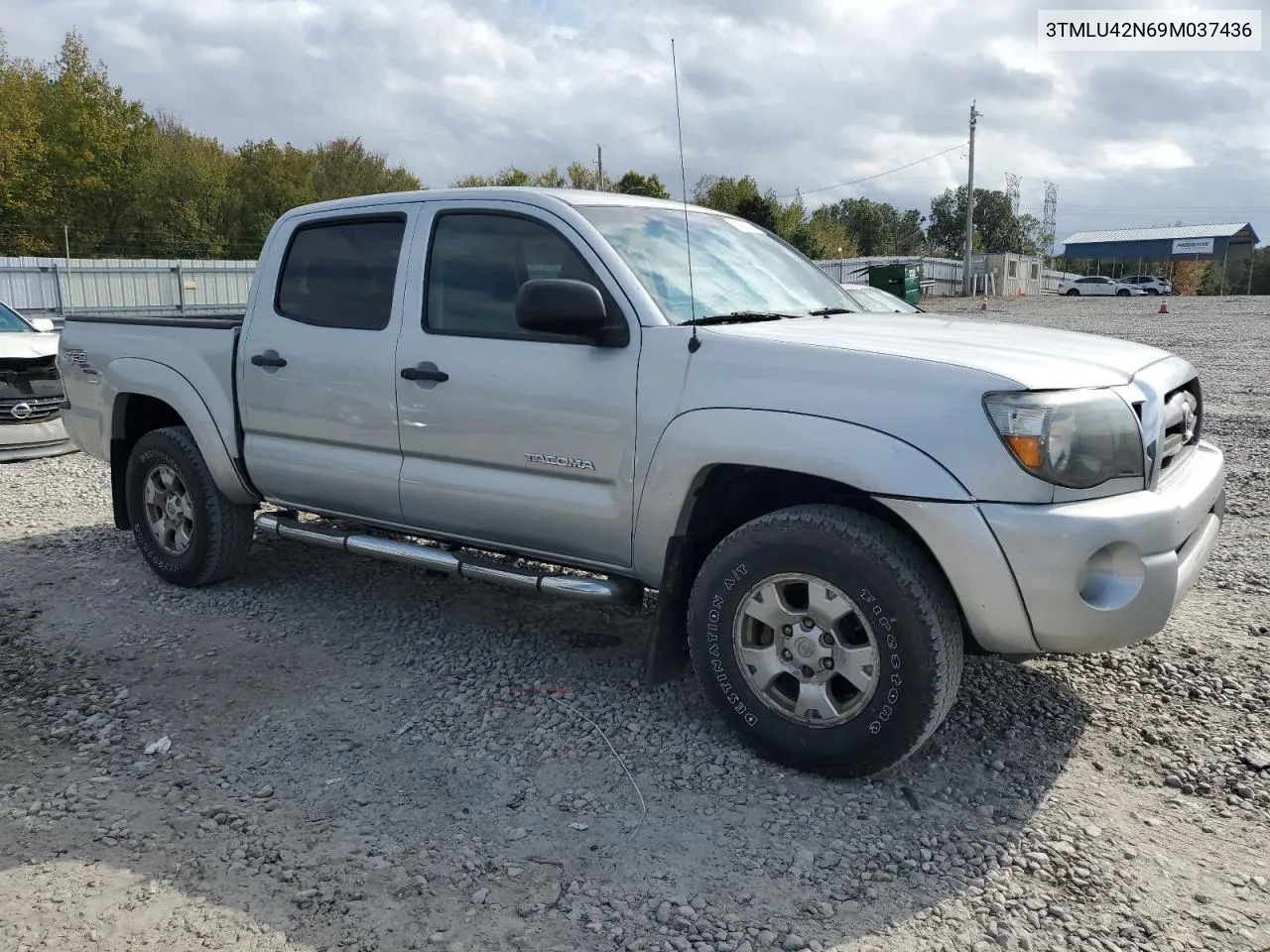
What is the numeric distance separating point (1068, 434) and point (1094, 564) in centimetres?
39

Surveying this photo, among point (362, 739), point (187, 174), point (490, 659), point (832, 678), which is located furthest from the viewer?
point (187, 174)

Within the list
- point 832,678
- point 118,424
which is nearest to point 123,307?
point 118,424

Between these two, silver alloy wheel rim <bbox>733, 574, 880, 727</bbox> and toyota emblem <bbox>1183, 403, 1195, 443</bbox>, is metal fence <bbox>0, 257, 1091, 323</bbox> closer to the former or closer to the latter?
toyota emblem <bbox>1183, 403, 1195, 443</bbox>

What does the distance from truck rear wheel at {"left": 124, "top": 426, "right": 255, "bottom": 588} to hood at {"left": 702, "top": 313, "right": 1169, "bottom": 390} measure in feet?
9.82

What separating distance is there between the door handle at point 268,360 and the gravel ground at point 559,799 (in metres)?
1.26

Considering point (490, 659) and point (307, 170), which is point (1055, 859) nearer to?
point (490, 659)

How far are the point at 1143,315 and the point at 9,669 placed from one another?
114 ft

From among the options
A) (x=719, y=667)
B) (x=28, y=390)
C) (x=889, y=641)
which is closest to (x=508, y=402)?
(x=719, y=667)

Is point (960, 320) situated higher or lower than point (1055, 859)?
higher

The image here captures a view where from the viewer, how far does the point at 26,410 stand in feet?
30.0

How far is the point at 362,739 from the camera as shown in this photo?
3.78 m

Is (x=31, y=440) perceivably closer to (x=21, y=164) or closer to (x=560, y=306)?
(x=560, y=306)

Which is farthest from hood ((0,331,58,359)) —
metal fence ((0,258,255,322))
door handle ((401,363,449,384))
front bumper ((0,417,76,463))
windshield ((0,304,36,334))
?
metal fence ((0,258,255,322))

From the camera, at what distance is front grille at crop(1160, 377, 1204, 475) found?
338cm
